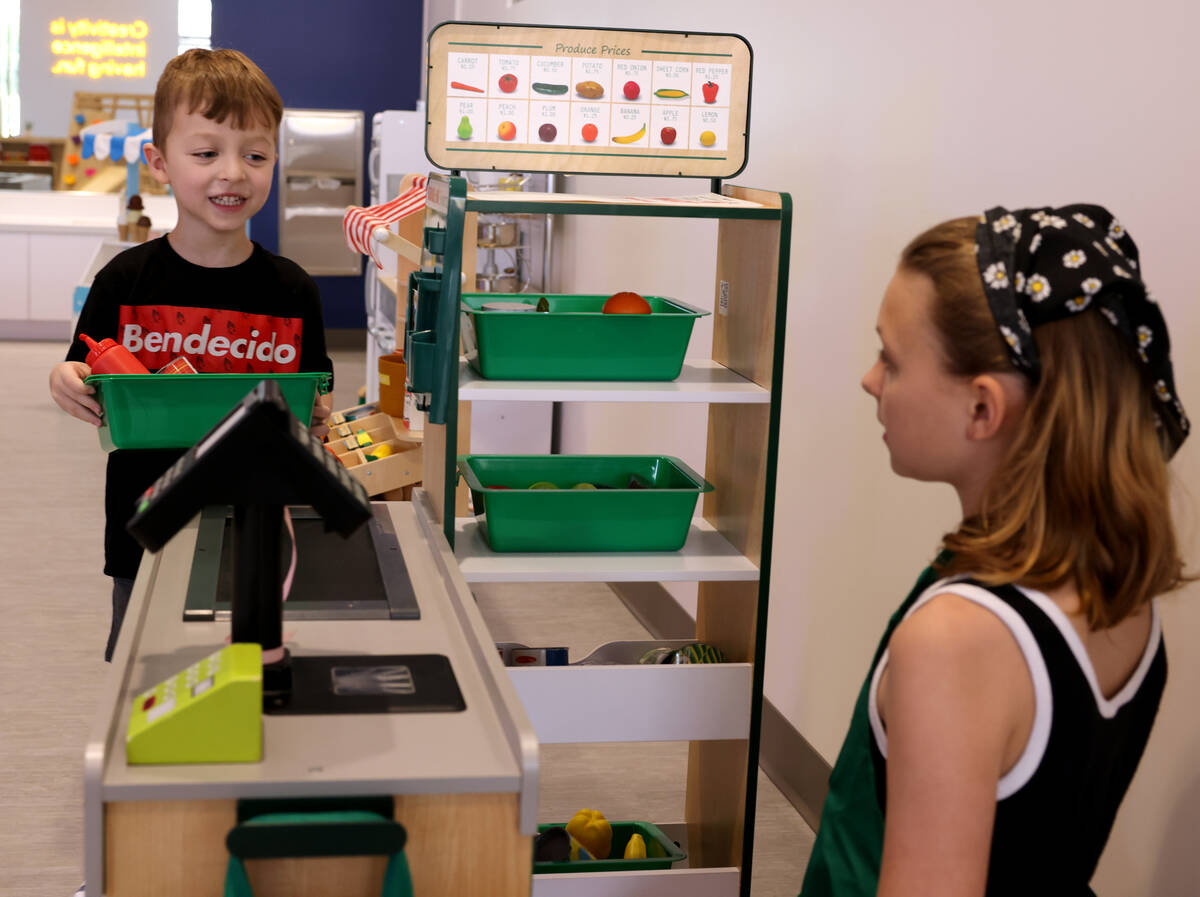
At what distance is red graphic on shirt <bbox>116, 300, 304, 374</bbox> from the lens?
6.90ft

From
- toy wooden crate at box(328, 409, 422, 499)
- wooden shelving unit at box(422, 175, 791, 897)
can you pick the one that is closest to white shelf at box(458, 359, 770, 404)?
wooden shelving unit at box(422, 175, 791, 897)

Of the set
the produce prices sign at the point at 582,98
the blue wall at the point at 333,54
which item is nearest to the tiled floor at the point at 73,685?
the produce prices sign at the point at 582,98

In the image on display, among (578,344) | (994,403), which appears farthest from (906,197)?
(994,403)

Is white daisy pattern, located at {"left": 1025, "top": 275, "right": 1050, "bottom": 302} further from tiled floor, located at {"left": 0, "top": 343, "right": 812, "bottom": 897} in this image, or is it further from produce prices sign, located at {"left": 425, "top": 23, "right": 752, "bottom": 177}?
tiled floor, located at {"left": 0, "top": 343, "right": 812, "bottom": 897}

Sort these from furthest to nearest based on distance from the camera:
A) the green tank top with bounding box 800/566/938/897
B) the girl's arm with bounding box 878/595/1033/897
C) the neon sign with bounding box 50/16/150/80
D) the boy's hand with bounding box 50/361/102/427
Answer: the neon sign with bounding box 50/16/150/80 < the boy's hand with bounding box 50/361/102/427 < the green tank top with bounding box 800/566/938/897 < the girl's arm with bounding box 878/595/1033/897

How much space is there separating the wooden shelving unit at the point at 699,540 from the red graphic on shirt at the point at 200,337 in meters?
0.33

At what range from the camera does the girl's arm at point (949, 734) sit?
1.06 m

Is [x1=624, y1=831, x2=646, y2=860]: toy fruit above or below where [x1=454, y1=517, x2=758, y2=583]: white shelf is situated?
below

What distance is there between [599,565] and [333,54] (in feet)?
25.0

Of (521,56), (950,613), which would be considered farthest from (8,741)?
(950,613)

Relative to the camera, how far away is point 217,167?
6.61ft

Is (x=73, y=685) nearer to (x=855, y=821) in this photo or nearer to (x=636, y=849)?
(x=636, y=849)

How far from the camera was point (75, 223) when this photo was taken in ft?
29.6

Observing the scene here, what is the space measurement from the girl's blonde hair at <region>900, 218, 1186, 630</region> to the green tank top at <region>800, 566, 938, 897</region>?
6.3 inches
